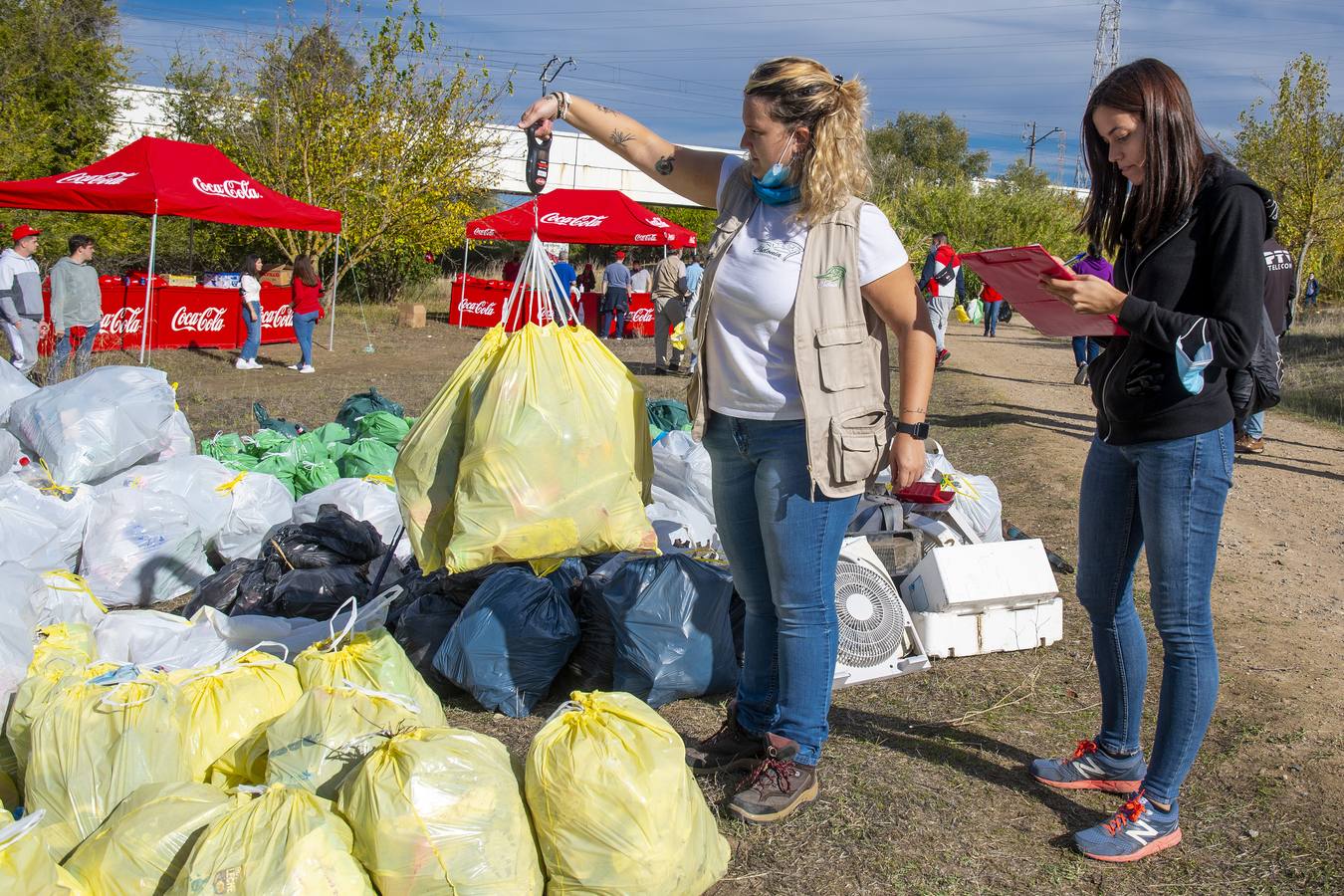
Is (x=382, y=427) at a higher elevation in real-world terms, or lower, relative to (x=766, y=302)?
lower

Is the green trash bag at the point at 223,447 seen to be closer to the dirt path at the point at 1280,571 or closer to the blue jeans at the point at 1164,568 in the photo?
the blue jeans at the point at 1164,568

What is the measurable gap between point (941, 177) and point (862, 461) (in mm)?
56256

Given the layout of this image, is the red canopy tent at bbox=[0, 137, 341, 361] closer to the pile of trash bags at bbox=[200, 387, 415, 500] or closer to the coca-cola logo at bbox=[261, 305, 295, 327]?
the coca-cola logo at bbox=[261, 305, 295, 327]

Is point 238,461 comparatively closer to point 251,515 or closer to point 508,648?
point 251,515

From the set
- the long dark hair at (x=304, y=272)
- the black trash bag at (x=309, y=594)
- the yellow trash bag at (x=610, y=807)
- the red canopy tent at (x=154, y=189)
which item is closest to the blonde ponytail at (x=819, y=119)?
the yellow trash bag at (x=610, y=807)

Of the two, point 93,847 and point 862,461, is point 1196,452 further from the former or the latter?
point 93,847

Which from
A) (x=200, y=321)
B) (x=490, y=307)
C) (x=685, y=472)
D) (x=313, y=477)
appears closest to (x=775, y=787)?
(x=685, y=472)

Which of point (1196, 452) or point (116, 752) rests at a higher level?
point (1196, 452)

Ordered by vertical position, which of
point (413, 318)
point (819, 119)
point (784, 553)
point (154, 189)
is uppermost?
point (819, 119)

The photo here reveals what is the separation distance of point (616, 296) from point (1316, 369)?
10.7 m

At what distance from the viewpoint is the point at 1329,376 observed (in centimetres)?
1384

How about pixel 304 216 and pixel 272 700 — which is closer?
pixel 272 700

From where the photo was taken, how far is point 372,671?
268 centimetres

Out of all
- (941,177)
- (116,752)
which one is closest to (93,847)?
(116,752)
